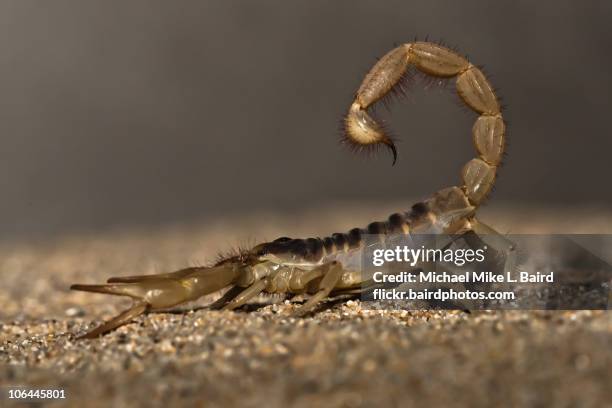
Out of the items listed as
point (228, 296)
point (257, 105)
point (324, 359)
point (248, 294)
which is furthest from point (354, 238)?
point (257, 105)

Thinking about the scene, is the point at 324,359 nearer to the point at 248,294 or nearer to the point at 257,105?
the point at 248,294

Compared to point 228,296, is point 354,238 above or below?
above

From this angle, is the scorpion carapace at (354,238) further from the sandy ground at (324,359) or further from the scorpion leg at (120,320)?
the sandy ground at (324,359)

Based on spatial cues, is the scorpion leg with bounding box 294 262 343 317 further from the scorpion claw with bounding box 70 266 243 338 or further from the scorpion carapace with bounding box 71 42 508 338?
the scorpion claw with bounding box 70 266 243 338

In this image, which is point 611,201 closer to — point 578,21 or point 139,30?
point 578,21

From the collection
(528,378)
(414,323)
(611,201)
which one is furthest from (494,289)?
(611,201)
